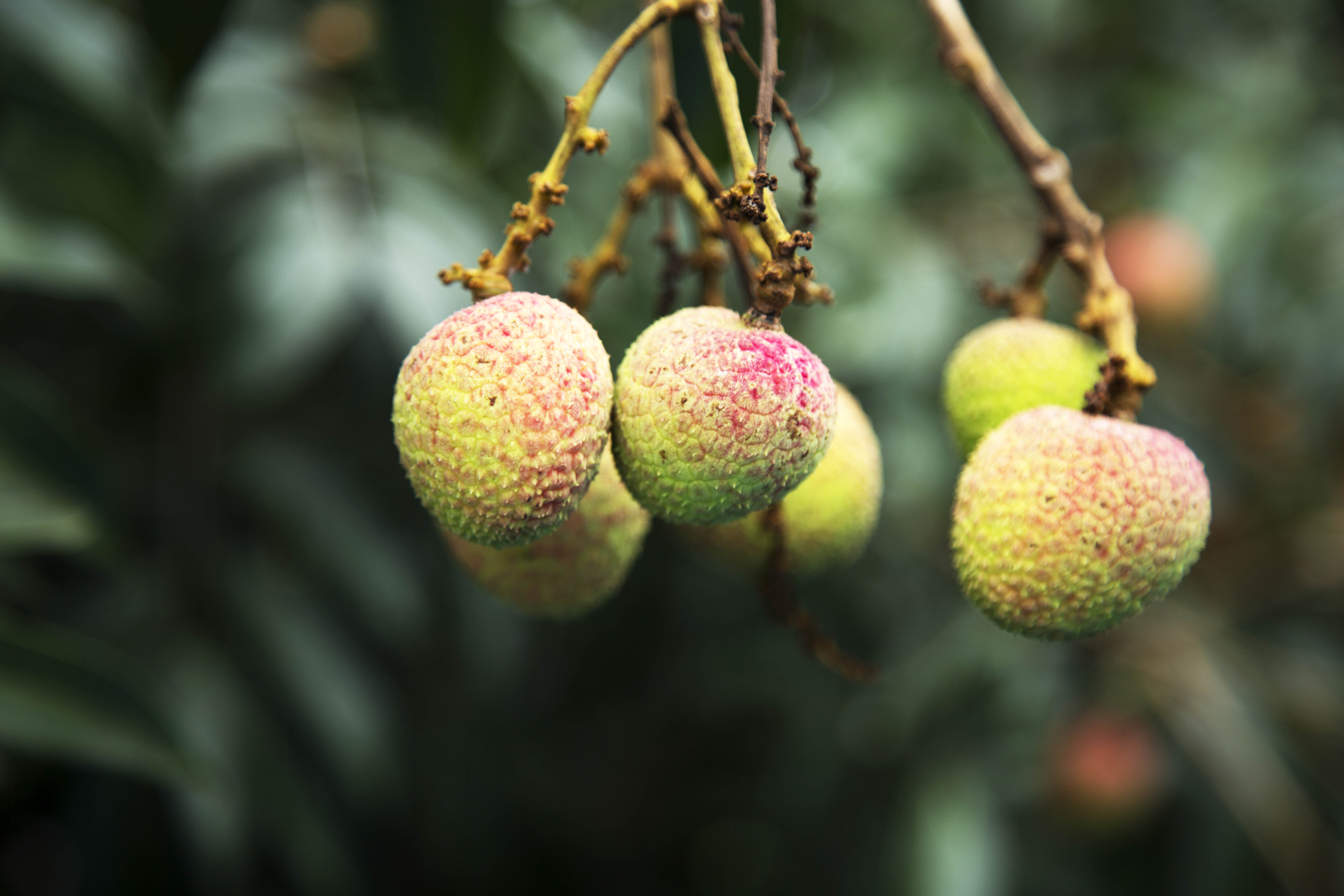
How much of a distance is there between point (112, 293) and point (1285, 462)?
2.53m

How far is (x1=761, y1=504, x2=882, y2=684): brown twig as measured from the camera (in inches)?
32.7

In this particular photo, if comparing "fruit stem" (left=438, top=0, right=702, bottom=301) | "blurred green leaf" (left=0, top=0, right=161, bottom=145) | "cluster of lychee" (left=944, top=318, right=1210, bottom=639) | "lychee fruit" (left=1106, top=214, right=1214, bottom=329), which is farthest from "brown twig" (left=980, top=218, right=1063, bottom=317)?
"lychee fruit" (left=1106, top=214, right=1214, bottom=329)

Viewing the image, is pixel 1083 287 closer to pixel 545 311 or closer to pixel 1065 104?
pixel 545 311

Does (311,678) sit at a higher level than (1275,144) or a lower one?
lower

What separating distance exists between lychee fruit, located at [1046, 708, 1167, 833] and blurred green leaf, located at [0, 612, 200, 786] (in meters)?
2.07

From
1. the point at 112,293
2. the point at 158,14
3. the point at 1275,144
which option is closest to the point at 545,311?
the point at 158,14

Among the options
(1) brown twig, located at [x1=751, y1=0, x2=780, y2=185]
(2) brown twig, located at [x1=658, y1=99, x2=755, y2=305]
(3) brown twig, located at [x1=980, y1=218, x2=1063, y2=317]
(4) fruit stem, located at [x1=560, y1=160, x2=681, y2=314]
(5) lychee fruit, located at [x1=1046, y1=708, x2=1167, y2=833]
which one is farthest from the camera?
(5) lychee fruit, located at [x1=1046, y1=708, x2=1167, y2=833]

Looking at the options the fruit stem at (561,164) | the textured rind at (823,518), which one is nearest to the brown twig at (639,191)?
the fruit stem at (561,164)

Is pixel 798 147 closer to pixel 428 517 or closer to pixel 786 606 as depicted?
pixel 786 606

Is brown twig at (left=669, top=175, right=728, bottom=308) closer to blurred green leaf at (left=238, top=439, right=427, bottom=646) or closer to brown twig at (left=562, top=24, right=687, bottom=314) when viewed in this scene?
brown twig at (left=562, top=24, right=687, bottom=314)

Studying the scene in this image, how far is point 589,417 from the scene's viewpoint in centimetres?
63

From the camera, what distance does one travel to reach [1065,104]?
7.94ft

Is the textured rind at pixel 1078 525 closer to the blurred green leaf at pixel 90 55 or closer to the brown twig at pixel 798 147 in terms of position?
the brown twig at pixel 798 147

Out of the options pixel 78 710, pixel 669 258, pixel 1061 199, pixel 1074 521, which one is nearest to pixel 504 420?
pixel 669 258
